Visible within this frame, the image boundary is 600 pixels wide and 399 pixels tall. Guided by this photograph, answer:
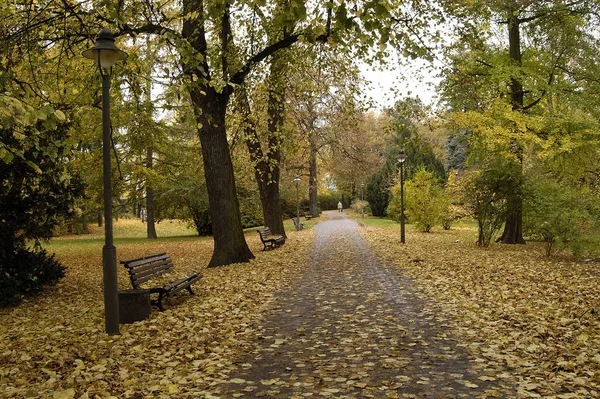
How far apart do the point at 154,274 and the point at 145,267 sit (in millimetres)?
320

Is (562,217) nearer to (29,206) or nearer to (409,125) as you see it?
(409,125)

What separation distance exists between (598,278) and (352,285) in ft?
15.2

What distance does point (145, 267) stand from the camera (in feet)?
26.3

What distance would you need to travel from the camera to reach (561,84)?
15.7 meters

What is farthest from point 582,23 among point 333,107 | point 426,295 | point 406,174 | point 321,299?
point 406,174

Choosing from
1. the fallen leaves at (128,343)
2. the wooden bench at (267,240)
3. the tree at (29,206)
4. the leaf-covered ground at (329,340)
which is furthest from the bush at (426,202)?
the tree at (29,206)

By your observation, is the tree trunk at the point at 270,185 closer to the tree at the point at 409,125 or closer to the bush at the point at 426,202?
the tree at the point at 409,125

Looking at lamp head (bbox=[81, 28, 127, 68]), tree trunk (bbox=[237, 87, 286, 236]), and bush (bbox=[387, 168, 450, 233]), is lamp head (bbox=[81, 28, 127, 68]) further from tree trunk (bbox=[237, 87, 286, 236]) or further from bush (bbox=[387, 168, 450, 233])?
bush (bbox=[387, 168, 450, 233])

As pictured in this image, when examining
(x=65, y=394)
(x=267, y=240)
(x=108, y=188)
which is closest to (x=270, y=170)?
(x=267, y=240)

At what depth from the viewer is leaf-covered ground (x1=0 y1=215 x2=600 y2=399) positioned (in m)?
4.16

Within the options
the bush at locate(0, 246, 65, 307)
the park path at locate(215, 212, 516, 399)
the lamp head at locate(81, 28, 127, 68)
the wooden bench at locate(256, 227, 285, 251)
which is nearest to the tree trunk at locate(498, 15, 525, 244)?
the wooden bench at locate(256, 227, 285, 251)

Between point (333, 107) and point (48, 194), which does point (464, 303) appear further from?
point (333, 107)

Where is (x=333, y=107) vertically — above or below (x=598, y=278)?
above

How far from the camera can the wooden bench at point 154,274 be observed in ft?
23.6
